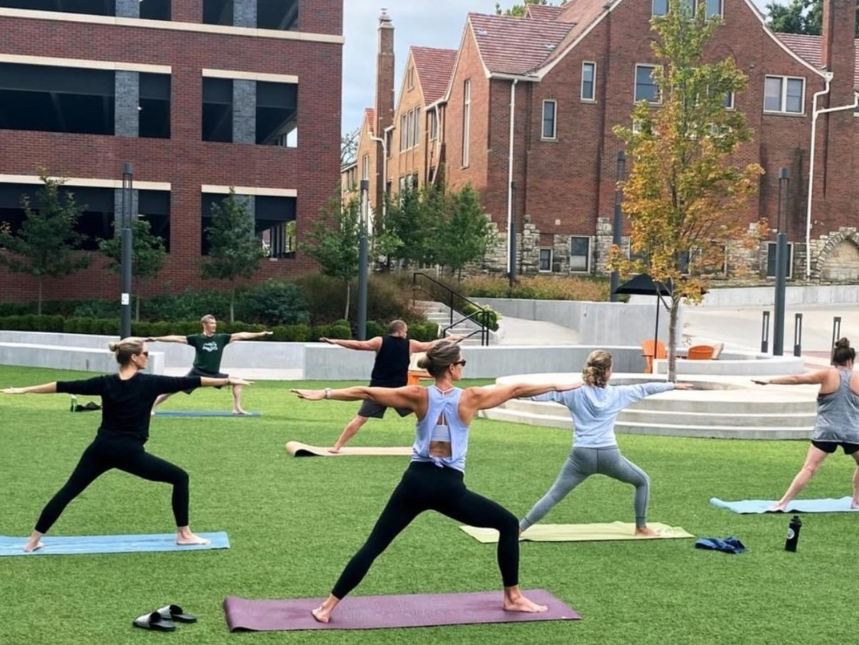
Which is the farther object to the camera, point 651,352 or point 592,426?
point 651,352

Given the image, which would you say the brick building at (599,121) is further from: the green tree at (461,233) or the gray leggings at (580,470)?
the gray leggings at (580,470)

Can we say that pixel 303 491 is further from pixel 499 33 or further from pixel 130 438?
pixel 499 33

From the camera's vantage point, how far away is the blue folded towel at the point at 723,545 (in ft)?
28.2

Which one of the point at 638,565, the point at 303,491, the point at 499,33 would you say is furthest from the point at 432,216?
the point at 638,565

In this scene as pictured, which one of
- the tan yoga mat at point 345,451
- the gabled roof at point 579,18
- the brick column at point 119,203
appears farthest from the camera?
the gabled roof at point 579,18

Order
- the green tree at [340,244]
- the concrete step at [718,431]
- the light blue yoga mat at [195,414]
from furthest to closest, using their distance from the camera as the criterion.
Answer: the green tree at [340,244], the light blue yoga mat at [195,414], the concrete step at [718,431]

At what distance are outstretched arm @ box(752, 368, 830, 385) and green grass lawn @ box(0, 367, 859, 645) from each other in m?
1.31

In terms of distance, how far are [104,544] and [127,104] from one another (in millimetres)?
27828

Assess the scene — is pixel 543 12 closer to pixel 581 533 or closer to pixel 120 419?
pixel 581 533

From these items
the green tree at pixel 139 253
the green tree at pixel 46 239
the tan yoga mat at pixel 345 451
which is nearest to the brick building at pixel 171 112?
the green tree at pixel 46 239

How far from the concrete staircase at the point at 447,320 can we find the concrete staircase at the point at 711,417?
13.3 metres

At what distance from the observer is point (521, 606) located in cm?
677

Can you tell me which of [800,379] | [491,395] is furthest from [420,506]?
[800,379]

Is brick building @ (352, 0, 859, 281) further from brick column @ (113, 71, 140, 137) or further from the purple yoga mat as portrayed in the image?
the purple yoga mat
